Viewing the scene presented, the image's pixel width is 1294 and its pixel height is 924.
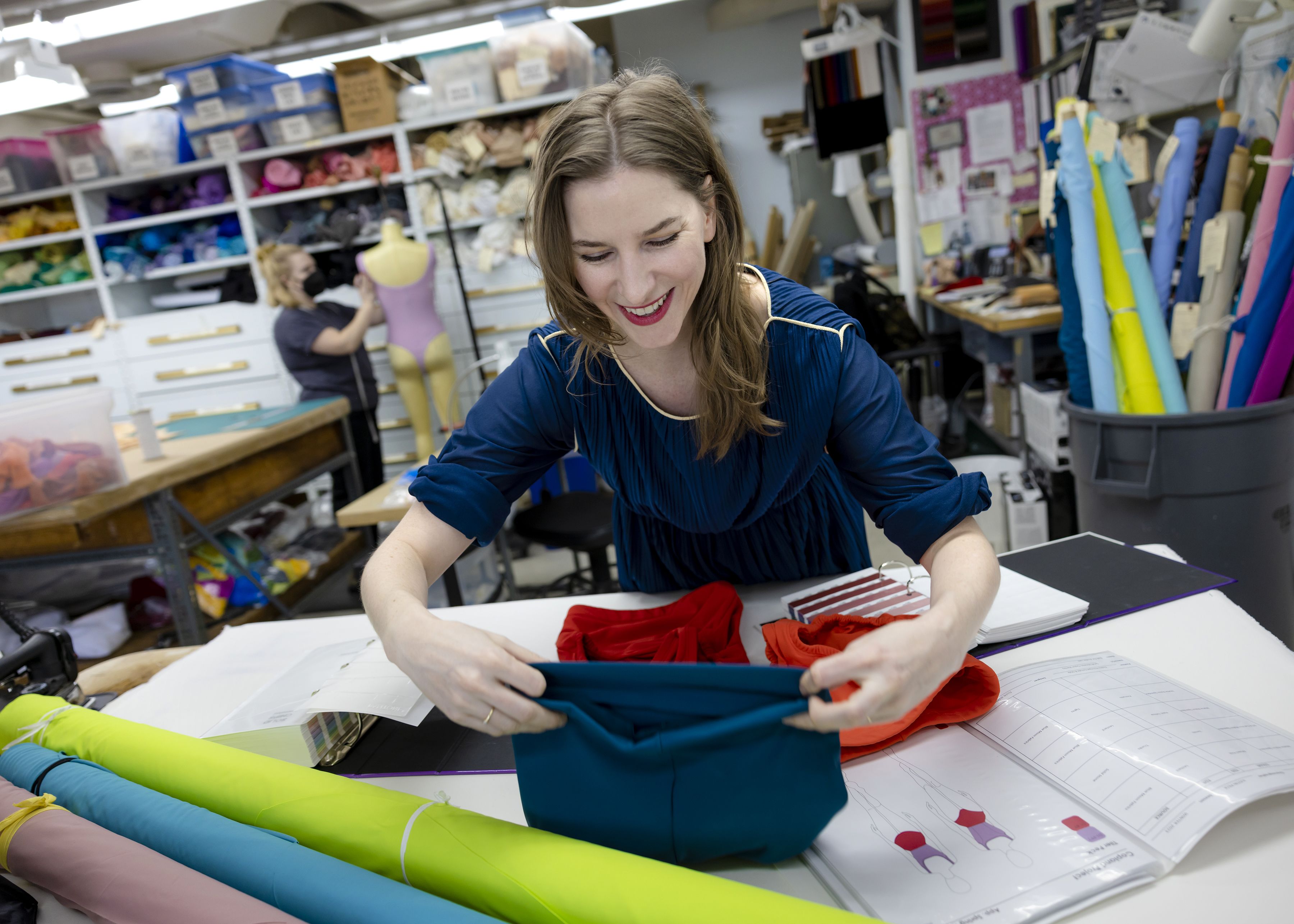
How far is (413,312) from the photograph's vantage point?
13.9 ft

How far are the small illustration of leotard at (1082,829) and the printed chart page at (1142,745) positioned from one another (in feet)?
0.08

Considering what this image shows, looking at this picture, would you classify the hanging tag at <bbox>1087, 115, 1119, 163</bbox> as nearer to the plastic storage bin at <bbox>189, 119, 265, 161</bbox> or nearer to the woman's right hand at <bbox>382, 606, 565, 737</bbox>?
the woman's right hand at <bbox>382, 606, 565, 737</bbox>

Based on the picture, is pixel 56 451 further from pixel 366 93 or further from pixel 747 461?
pixel 366 93

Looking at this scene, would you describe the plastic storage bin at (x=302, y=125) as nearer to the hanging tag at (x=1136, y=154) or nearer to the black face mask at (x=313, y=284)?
the black face mask at (x=313, y=284)

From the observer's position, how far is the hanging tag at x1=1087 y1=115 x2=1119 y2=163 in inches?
79.8

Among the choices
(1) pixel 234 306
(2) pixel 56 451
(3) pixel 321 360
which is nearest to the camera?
(2) pixel 56 451

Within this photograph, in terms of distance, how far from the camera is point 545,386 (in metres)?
1.20

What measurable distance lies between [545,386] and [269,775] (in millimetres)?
623

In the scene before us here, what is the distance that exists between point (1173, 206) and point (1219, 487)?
809 mm

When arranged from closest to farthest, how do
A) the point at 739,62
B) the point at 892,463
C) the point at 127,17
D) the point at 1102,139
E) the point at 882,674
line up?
the point at 882,674 < the point at 892,463 < the point at 1102,139 < the point at 127,17 < the point at 739,62

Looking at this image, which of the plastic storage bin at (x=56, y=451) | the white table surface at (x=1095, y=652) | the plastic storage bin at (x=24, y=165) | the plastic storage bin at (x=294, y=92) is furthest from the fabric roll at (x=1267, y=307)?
the plastic storage bin at (x=24, y=165)

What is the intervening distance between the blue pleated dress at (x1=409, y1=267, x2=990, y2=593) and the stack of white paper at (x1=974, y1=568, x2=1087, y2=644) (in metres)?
0.18

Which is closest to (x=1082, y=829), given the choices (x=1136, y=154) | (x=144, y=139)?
(x=1136, y=154)

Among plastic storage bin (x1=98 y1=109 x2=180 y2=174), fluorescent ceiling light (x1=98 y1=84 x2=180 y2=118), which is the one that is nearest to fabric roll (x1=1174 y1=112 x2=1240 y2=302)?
fluorescent ceiling light (x1=98 y1=84 x2=180 y2=118)
